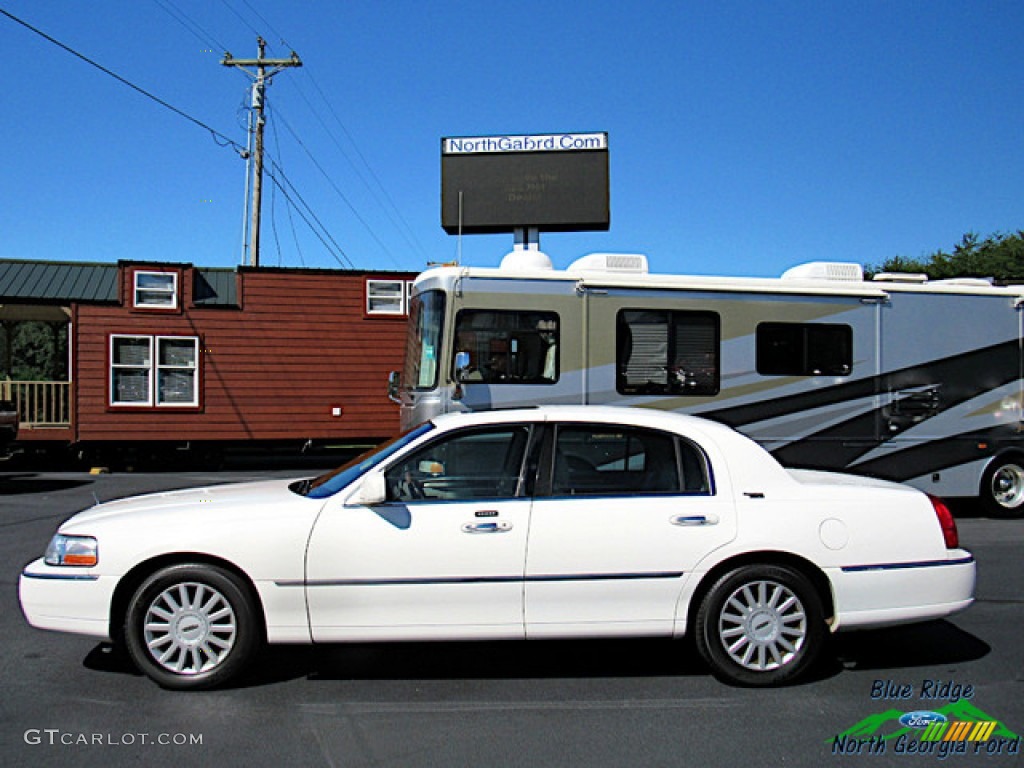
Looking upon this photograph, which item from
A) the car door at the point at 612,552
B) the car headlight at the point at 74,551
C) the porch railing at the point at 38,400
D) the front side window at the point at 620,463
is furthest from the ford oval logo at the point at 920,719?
the porch railing at the point at 38,400

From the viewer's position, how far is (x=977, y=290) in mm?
10695

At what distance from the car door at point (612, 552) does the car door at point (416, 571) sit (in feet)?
0.42

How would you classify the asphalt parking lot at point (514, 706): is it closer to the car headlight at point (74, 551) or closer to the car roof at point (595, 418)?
the car headlight at point (74, 551)

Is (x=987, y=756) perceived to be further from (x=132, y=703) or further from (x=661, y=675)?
(x=132, y=703)

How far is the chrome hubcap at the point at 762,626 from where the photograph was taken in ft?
14.9

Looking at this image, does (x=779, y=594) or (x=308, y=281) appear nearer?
(x=779, y=594)

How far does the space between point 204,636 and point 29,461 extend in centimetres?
1627

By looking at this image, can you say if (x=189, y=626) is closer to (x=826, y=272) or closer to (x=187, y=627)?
(x=187, y=627)

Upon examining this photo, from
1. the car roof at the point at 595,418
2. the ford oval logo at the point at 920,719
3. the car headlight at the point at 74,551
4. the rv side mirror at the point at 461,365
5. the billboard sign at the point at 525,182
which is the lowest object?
the ford oval logo at the point at 920,719

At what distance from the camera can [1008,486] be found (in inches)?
426

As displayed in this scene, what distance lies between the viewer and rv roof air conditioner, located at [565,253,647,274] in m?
10.0

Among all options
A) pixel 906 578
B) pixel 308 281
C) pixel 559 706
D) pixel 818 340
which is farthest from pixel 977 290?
pixel 308 281

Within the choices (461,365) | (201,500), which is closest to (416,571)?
(201,500)

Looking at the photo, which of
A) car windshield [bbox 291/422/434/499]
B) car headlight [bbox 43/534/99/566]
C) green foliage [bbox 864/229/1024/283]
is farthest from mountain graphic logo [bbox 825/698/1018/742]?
green foliage [bbox 864/229/1024/283]
